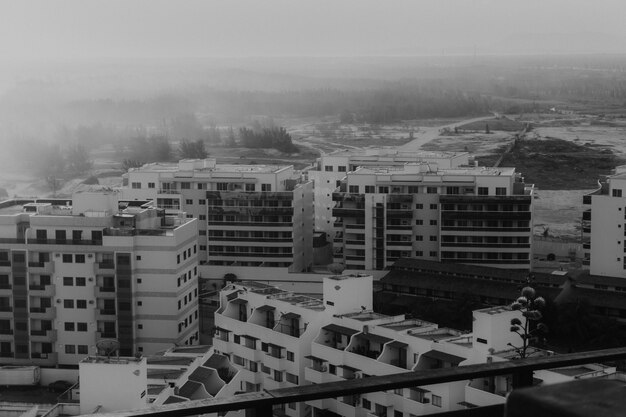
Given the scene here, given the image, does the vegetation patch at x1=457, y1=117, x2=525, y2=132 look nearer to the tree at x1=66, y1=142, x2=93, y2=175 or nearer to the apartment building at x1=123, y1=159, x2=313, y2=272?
the tree at x1=66, y1=142, x2=93, y2=175

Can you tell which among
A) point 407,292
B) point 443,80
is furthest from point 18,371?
point 443,80

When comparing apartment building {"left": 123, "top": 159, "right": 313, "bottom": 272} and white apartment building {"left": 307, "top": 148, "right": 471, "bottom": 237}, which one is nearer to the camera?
apartment building {"left": 123, "top": 159, "right": 313, "bottom": 272}

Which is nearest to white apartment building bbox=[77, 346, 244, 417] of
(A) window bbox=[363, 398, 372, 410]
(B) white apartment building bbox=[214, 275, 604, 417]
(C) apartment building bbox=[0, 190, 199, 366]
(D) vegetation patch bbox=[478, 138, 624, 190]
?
(B) white apartment building bbox=[214, 275, 604, 417]

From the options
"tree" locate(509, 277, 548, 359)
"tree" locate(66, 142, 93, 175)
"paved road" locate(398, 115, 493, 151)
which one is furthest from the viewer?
"paved road" locate(398, 115, 493, 151)

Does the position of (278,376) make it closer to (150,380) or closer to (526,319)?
(150,380)

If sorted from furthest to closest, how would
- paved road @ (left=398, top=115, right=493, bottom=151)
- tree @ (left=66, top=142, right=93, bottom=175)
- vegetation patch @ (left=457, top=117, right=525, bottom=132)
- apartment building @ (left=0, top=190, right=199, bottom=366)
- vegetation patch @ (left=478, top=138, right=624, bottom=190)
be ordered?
vegetation patch @ (left=457, top=117, right=525, bottom=132), paved road @ (left=398, top=115, right=493, bottom=151), tree @ (left=66, top=142, right=93, bottom=175), vegetation patch @ (left=478, top=138, right=624, bottom=190), apartment building @ (left=0, top=190, right=199, bottom=366)

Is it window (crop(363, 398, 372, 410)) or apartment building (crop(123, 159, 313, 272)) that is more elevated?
apartment building (crop(123, 159, 313, 272))

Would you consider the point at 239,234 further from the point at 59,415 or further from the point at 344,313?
the point at 59,415
